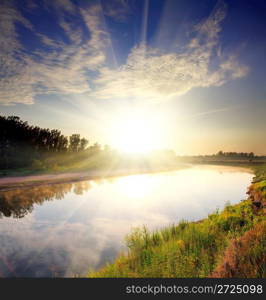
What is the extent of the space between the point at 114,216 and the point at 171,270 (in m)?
7.66

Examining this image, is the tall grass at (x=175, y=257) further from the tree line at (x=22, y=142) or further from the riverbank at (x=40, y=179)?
the tree line at (x=22, y=142)

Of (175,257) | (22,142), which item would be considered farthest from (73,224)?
(22,142)

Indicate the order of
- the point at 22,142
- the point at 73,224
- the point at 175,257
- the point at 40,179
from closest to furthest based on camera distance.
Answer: the point at 175,257
the point at 73,224
the point at 40,179
the point at 22,142

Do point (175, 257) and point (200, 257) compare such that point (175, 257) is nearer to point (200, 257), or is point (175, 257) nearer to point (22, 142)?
point (200, 257)

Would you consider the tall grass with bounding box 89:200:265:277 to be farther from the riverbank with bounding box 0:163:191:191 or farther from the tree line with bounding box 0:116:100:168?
the tree line with bounding box 0:116:100:168

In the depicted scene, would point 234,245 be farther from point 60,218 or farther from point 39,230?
point 60,218

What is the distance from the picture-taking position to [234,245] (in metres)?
3.62

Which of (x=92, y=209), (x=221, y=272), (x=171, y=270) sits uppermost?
(x=221, y=272)

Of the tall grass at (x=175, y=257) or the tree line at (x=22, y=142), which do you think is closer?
the tall grass at (x=175, y=257)

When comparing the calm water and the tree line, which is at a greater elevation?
the tree line

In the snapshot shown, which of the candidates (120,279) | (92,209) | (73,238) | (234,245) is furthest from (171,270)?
(92,209)

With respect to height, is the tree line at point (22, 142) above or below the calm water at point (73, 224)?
above

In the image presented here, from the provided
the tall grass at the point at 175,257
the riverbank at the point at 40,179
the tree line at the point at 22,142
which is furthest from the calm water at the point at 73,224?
the tree line at the point at 22,142

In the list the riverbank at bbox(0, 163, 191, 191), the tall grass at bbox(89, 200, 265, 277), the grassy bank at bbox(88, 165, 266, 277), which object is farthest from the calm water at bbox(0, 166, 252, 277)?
the riverbank at bbox(0, 163, 191, 191)
